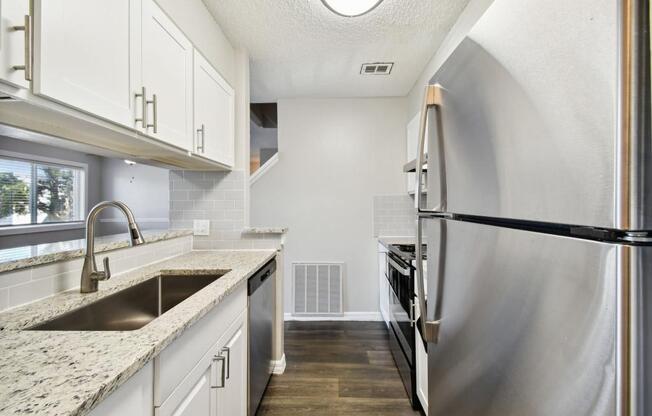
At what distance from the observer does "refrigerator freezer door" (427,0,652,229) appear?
0.40 metres

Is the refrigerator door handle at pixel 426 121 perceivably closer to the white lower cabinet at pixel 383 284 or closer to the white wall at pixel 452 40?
the white wall at pixel 452 40

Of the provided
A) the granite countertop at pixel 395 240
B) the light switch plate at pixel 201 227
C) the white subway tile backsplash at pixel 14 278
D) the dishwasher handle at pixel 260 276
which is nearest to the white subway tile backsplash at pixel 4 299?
the white subway tile backsplash at pixel 14 278

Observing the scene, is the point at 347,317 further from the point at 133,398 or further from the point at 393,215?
the point at 133,398

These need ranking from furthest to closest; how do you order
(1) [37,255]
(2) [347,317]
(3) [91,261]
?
(2) [347,317]
(3) [91,261]
(1) [37,255]

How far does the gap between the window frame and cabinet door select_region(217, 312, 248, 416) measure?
11.2 feet

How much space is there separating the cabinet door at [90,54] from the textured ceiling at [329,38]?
101cm

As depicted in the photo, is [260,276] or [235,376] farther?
[260,276]

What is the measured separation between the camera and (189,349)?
0.93m

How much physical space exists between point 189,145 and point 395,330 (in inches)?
81.5

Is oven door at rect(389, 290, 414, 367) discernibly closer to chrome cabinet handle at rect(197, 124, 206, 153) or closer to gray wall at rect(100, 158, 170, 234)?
chrome cabinet handle at rect(197, 124, 206, 153)

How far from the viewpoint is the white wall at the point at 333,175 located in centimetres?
346

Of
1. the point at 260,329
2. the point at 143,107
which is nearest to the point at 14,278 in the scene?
the point at 143,107

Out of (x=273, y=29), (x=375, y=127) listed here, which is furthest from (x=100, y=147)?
(x=375, y=127)

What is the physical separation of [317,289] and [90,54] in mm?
2922
